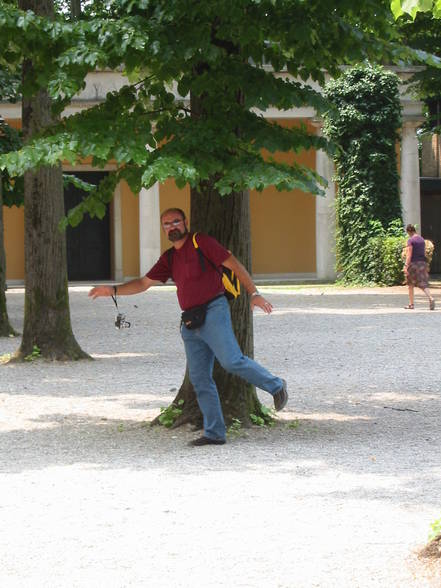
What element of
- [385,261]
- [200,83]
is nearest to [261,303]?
[200,83]

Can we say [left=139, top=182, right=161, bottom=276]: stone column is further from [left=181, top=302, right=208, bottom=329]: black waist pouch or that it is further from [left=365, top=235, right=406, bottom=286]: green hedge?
[left=181, top=302, right=208, bottom=329]: black waist pouch

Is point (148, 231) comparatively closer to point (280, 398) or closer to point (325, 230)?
point (325, 230)

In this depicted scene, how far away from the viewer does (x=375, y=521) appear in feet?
20.6

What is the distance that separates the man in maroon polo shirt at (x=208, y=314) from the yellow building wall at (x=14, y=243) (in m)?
24.3

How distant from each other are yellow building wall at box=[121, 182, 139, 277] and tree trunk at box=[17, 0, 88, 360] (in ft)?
59.7

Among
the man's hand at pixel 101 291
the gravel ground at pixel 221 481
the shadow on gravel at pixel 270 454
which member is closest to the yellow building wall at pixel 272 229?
the gravel ground at pixel 221 481

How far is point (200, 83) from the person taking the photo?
878cm

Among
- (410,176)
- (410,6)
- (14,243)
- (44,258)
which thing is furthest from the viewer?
(14,243)

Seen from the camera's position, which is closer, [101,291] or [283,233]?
[101,291]

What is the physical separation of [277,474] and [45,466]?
1594 millimetres

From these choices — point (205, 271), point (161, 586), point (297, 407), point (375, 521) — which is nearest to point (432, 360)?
point (297, 407)

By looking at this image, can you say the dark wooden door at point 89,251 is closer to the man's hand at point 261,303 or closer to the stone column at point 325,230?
the stone column at point 325,230

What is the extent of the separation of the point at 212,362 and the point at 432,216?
95.0 ft

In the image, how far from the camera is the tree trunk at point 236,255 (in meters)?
9.50
